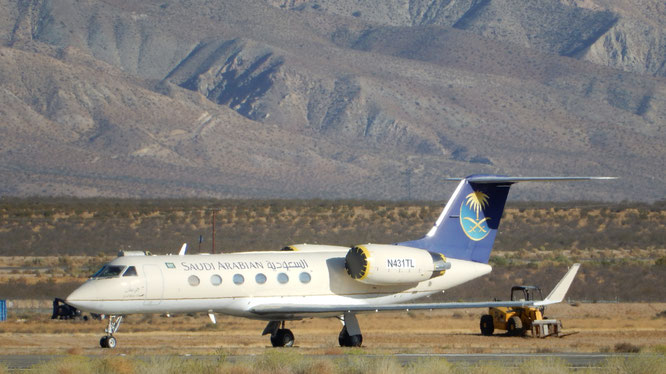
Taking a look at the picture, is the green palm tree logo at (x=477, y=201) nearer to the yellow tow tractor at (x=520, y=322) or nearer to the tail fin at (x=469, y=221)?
the tail fin at (x=469, y=221)

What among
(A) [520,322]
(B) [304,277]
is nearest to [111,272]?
(B) [304,277]

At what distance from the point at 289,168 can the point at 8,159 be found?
40.6 m

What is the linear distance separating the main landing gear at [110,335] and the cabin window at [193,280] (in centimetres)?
189

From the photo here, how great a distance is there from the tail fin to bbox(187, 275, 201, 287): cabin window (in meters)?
6.41

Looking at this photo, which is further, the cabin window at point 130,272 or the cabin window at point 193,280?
the cabin window at point 193,280

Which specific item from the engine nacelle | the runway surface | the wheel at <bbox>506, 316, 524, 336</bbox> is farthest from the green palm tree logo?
the runway surface

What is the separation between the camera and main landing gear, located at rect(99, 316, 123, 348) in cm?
3033

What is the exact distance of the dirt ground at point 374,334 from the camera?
106 feet

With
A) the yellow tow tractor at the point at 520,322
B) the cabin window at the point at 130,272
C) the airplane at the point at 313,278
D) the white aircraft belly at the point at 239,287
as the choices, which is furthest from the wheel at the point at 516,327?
the cabin window at the point at 130,272

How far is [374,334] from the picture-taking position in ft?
128

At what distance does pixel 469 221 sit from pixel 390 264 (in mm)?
3639

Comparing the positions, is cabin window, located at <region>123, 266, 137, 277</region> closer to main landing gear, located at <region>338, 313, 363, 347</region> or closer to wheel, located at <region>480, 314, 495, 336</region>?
main landing gear, located at <region>338, 313, 363, 347</region>

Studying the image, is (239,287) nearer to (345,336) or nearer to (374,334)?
(345,336)

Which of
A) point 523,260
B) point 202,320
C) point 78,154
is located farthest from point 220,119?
point 202,320
